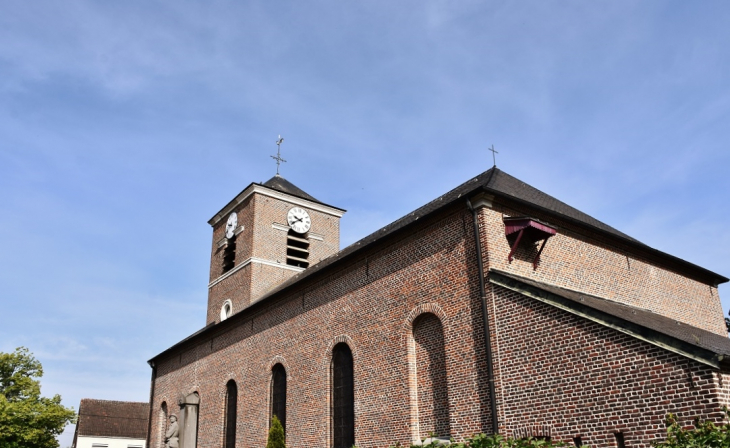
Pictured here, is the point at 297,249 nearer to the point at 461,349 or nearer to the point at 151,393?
the point at 151,393

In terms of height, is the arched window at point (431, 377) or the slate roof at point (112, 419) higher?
the slate roof at point (112, 419)

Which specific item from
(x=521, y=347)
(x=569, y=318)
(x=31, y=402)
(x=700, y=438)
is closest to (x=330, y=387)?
(x=521, y=347)

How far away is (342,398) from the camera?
14938 millimetres

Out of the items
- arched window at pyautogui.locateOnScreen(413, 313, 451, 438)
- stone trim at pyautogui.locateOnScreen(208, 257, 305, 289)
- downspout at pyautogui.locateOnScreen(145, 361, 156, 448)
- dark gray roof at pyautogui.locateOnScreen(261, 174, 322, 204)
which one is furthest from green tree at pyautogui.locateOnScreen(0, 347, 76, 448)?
arched window at pyautogui.locateOnScreen(413, 313, 451, 438)

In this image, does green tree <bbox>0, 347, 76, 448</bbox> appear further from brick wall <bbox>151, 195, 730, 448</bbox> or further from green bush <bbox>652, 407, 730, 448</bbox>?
green bush <bbox>652, 407, 730, 448</bbox>

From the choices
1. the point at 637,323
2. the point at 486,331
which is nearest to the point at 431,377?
the point at 486,331

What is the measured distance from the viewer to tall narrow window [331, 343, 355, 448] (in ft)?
47.5

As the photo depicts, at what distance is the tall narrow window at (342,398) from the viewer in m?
14.5

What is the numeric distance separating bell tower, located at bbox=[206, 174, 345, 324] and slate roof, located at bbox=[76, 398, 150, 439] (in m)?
18.2

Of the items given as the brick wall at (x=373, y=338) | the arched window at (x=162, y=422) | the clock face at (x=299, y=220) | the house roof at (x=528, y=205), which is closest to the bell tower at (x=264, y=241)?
the clock face at (x=299, y=220)

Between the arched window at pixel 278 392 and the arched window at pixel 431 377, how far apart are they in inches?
236

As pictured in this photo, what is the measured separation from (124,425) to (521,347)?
37457 millimetres

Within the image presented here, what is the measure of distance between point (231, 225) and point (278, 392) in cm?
1142

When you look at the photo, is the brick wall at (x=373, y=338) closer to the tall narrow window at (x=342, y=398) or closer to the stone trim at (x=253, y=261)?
the tall narrow window at (x=342, y=398)
